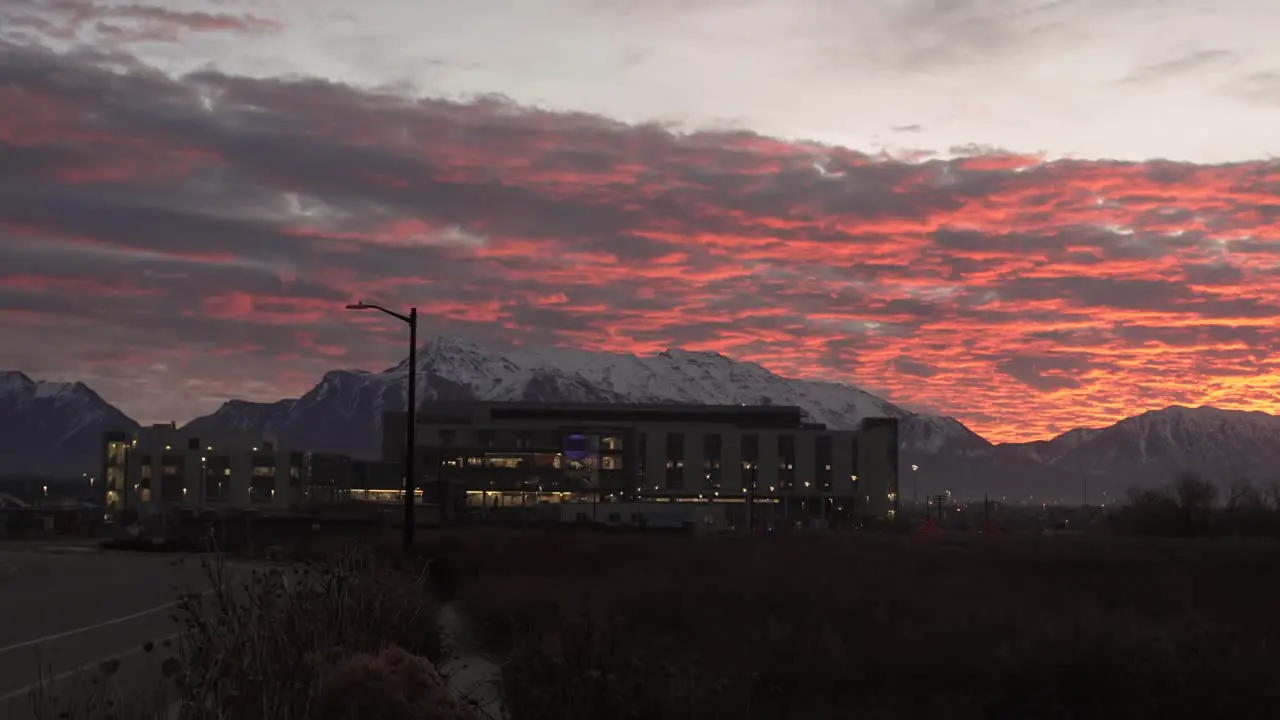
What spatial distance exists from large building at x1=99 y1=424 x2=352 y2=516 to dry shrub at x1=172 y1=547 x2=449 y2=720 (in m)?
154

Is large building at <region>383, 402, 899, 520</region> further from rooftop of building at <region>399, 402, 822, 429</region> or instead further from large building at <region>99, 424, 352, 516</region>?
large building at <region>99, 424, 352, 516</region>

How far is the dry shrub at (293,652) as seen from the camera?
31.2ft

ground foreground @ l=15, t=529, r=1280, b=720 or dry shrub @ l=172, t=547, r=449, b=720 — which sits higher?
dry shrub @ l=172, t=547, r=449, b=720

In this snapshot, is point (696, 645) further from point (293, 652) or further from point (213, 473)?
point (213, 473)

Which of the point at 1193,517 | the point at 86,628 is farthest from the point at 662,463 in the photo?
the point at 86,628

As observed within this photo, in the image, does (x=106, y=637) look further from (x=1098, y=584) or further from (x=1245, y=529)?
(x=1245, y=529)

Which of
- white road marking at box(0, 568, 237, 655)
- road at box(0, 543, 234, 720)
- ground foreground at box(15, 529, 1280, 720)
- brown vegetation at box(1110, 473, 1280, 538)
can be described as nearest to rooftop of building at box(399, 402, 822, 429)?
brown vegetation at box(1110, 473, 1280, 538)

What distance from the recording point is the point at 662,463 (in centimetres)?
17162

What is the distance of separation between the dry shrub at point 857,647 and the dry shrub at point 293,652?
1.47m

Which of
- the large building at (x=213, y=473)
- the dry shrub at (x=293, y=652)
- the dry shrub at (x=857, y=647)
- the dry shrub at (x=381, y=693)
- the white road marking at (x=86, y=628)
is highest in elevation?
the large building at (x=213, y=473)

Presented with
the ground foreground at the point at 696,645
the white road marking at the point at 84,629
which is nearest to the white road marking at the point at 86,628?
the white road marking at the point at 84,629

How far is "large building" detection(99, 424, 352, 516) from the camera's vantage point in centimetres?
16650

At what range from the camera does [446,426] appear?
166 metres

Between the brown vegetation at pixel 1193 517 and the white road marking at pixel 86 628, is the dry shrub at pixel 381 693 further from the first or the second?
the brown vegetation at pixel 1193 517
